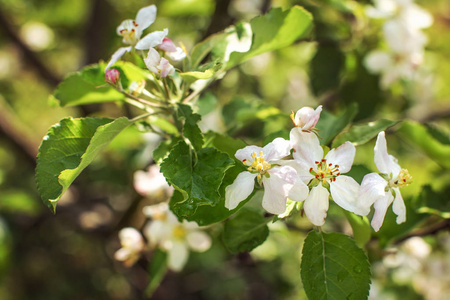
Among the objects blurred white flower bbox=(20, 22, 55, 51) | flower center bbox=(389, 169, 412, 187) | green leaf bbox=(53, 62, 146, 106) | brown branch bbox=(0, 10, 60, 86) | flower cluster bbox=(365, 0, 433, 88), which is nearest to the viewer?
flower center bbox=(389, 169, 412, 187)

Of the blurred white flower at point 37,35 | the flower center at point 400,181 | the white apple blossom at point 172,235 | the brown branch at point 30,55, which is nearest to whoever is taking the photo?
the flower center at point 400,181

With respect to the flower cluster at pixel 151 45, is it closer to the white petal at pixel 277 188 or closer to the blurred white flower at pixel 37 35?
the white petal at pixel 277 188

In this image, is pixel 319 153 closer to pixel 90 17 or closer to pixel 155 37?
pixel 155 37

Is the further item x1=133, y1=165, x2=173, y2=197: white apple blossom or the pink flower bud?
x1=133, y1=165, x2=173, y2=197: white apple blossom

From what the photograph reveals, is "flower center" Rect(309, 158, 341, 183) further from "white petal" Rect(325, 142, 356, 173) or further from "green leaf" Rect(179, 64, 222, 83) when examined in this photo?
"green leaf" Rect(179, 64, 222, 83)

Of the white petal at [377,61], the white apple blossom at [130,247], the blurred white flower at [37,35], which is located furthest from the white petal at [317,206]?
the blurred white flower at [37,35]

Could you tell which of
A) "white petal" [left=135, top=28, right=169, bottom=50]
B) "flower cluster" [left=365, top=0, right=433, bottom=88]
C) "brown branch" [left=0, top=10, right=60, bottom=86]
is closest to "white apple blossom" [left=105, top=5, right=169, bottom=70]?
"white petal" [left=135, top=28, right=169, bottom=50]
